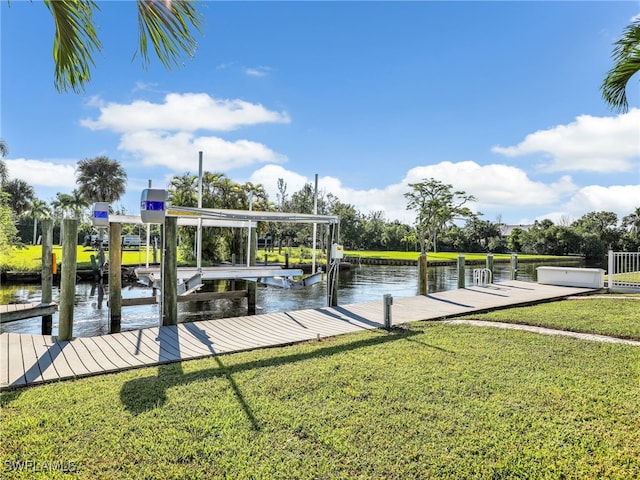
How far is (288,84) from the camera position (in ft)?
37.8

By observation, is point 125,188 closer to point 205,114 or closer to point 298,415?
point 205,114

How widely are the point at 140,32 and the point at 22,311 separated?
732 centimetres

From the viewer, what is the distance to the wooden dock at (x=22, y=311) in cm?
700

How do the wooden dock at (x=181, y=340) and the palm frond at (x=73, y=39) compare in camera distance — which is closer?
the palm frond at (x=73, y=39)

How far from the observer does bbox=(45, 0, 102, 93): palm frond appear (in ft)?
7.20

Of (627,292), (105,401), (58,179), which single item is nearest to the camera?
(105,401)

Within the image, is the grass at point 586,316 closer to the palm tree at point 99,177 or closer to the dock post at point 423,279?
the dock post at point 423,279

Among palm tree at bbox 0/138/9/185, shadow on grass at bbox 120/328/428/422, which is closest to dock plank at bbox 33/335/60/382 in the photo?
shadow on grass at bbox 120/328/428/422

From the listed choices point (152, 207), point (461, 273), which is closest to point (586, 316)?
point (461, 273)

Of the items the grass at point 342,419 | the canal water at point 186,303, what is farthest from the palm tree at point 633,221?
the grass at point 342,419

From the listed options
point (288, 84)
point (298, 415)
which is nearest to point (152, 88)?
point (288, 84)

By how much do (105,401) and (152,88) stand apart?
27.8 feet

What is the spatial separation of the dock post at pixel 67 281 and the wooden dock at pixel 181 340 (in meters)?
0.22

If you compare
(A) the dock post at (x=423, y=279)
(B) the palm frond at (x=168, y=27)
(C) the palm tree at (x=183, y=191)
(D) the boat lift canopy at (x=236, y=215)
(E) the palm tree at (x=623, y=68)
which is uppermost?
(C) the palm tree at (x=183, y=191)
